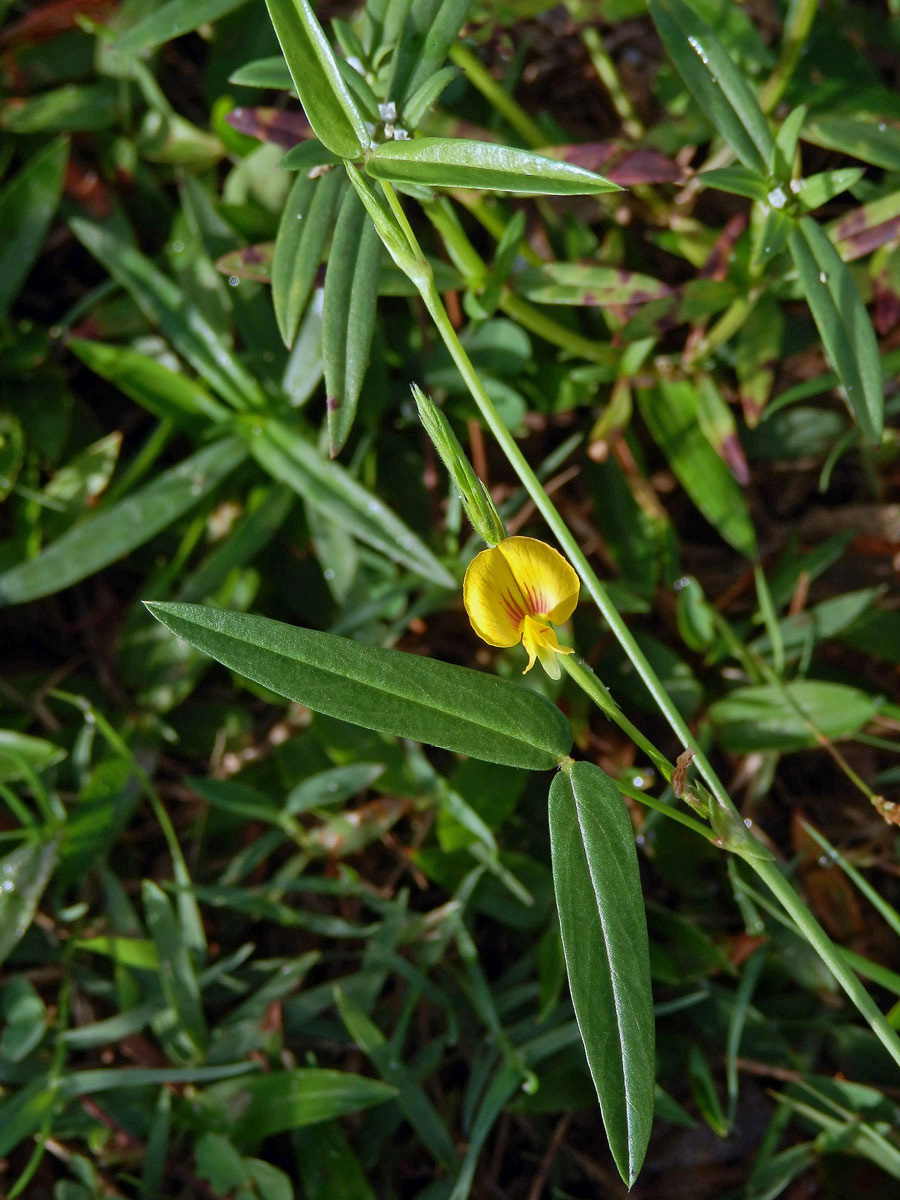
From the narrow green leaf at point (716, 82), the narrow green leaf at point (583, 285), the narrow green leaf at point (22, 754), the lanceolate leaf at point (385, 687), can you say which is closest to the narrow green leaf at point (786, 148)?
the narrow green leaf at point (716, 82)

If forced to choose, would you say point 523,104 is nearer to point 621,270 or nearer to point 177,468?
point 621,270

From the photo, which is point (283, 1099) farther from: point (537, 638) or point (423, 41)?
point (423, 41)

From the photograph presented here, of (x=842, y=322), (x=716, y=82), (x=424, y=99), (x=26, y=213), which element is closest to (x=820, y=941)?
(x=842, y=322)

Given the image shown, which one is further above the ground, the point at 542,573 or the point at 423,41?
the point at 423,41

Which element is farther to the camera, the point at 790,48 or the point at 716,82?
the point at 790,48

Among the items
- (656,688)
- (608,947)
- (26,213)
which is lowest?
(608,947)

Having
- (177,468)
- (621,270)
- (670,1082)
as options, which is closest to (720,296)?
(621,270)

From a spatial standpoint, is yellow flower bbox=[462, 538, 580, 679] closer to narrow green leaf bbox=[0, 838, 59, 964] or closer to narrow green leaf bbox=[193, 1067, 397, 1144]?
narrow green leaf bbox=[193, 1067, 397, 1144]
